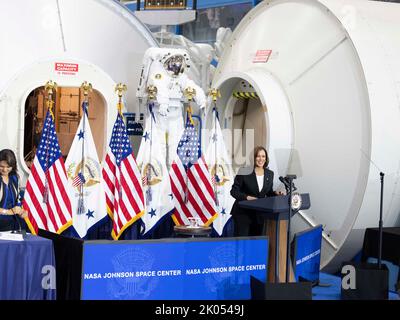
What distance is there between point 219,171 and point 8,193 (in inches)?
139

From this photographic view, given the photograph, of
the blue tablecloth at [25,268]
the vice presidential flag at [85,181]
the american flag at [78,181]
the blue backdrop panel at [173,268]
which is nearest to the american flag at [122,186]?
the vice presidential flag at [85,181]

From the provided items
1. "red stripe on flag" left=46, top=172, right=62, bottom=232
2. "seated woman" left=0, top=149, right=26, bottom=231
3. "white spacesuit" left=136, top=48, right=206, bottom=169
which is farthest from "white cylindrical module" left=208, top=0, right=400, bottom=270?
"seated woman" left=0, top=149, right=26, bottom=231

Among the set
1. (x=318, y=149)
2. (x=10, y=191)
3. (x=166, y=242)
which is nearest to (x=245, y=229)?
(x=318, y=149)

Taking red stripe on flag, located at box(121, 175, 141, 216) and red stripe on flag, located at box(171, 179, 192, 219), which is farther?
red stripe on flag, located at box(171, 179, 192, 219)

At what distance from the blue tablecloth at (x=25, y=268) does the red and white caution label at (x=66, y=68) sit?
14.6 ft

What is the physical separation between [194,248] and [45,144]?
9.41 ft

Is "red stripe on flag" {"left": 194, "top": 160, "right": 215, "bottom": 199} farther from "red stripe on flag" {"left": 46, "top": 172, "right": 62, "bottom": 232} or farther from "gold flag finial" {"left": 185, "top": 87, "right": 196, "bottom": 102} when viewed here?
"red stripe on flag" {"left": 46, "top": 172, "right": 62, "bottom": 232}

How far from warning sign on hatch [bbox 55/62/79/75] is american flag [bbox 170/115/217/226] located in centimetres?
175

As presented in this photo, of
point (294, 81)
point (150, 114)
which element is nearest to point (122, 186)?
point (150, 114)

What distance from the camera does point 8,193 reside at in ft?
24.0

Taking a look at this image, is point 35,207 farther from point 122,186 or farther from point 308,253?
point 308,253

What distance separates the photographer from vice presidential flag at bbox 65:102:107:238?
30.1 ft
